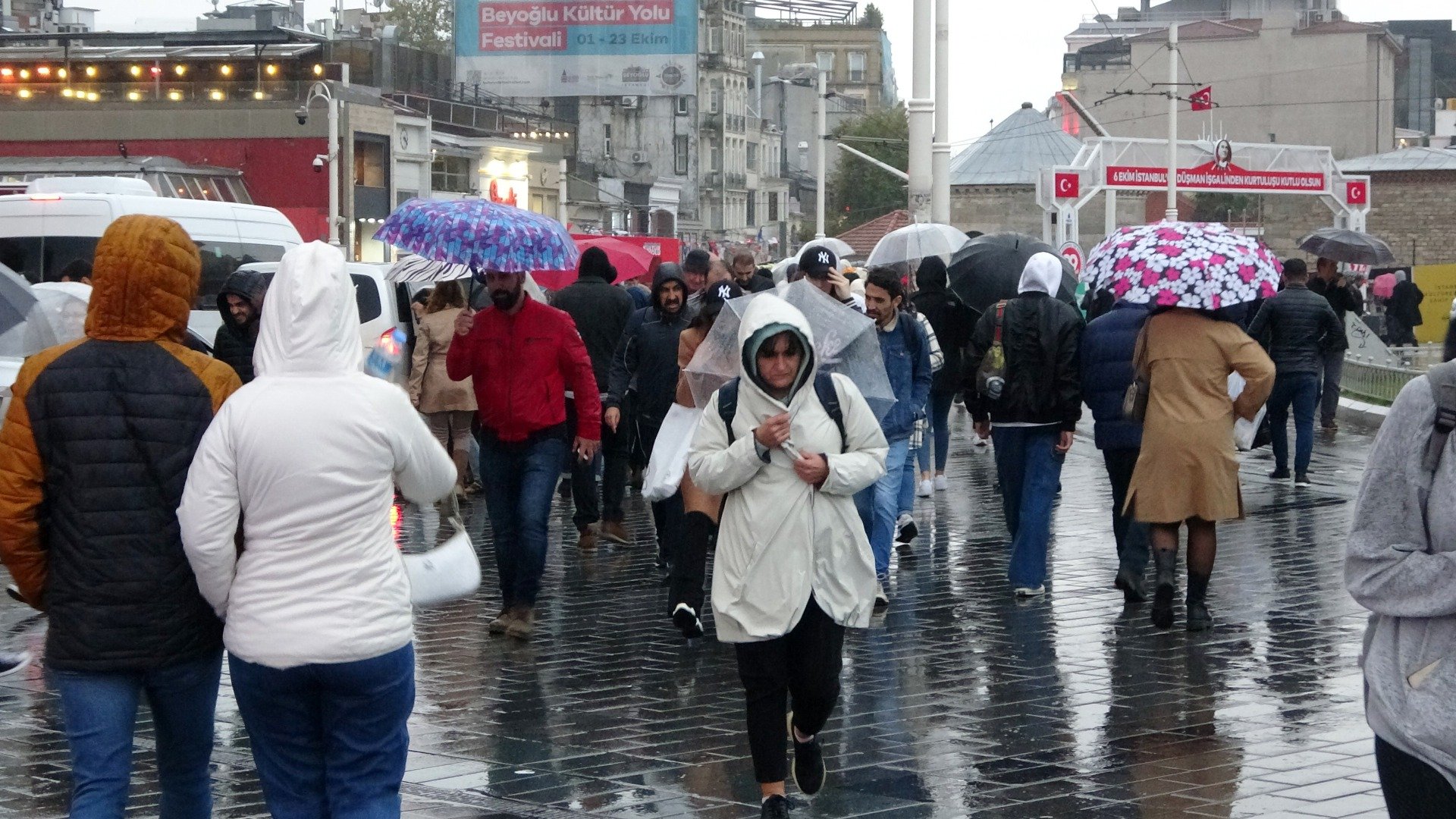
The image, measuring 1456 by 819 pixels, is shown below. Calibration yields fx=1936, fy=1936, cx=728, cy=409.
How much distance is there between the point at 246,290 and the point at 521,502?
1.74m

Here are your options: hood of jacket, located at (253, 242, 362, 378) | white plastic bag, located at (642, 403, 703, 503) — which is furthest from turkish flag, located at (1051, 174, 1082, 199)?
hood of jacket, located at (253, 242, 362, 378)

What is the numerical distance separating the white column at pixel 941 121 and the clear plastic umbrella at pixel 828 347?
15388 millimetres

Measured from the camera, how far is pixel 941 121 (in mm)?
24062

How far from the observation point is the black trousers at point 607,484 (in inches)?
477

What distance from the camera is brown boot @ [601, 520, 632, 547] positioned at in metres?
12.4

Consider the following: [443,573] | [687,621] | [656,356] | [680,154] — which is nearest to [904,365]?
[656,356]

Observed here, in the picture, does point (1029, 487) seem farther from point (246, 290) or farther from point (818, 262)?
point (246, 290)

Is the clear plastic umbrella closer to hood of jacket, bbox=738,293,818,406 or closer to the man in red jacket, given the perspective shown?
the man in red jacket

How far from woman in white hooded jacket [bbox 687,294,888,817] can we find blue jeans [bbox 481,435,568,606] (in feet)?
10.0

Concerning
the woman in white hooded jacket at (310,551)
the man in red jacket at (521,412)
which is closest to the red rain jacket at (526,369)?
the man in red jacket at (521,412)

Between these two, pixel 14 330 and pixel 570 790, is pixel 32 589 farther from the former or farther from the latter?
pixel 14 330

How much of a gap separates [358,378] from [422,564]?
24.6 inches

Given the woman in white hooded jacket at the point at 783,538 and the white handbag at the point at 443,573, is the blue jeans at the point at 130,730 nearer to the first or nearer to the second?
the white handbag at the point at 443,573

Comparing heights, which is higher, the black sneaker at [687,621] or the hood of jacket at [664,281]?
the hood of jacket at [664,281]
